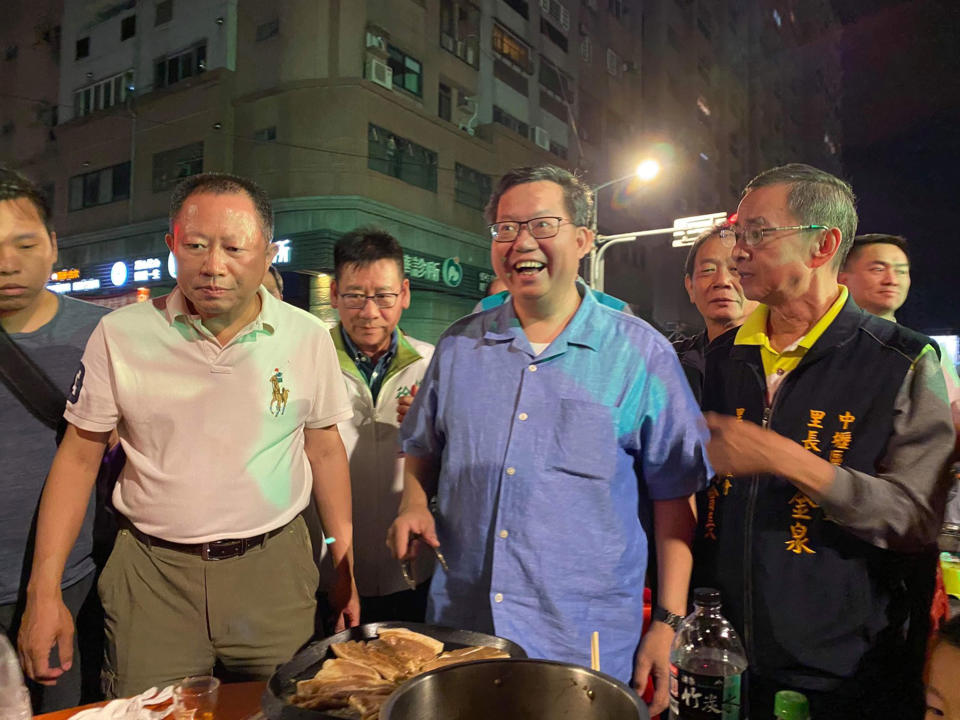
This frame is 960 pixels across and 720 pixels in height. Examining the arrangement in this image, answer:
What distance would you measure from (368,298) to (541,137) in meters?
19.0

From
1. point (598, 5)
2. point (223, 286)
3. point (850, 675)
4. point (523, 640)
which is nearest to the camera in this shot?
point (850, 675)

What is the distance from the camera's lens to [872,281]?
358 cm

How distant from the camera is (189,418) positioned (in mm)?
2043

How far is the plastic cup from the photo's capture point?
1.45 m

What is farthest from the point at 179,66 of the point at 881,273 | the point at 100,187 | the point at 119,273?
the point at 881,273

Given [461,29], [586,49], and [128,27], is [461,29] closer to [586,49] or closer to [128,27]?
[586,49]

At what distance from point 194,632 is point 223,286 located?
1132 millimetres

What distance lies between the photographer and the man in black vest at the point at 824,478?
171cm

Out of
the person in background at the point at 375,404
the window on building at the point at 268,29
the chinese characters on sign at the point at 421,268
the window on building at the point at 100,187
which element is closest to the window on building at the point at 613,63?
the chinese characters on sign at the point at 421,268

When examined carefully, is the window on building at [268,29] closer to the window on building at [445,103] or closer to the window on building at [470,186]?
the window on building at [445,103]

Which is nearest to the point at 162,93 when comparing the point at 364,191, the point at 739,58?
the point at 364,191

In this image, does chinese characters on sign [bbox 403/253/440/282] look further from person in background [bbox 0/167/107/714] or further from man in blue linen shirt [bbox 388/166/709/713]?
man in blue linen shirt [bbox 388/166/709/713]

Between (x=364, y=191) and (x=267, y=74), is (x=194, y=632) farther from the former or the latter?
(x=267, y=74)

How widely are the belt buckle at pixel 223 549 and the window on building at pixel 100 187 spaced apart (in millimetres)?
17035
